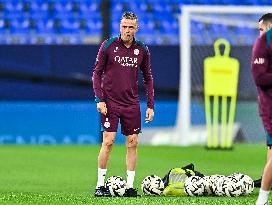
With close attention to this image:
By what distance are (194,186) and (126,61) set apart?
1.33 metres

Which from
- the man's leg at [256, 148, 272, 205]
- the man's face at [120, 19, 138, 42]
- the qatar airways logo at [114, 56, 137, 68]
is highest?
the man's face at [120, 19, 138, 42]

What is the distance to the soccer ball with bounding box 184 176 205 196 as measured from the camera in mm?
8883

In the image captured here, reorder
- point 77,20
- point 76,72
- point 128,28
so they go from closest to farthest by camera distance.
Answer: point 128,28 < point 76,72 < point 77,20

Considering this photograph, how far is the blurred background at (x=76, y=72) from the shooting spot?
63.1ft

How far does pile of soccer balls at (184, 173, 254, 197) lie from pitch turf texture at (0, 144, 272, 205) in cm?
10

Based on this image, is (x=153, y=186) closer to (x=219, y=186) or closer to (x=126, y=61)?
(x=219, y=186)

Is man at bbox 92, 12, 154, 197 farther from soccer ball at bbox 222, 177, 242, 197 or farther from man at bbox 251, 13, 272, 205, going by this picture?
man at bbox 251, 13, 272, 205

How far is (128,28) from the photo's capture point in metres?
8.81

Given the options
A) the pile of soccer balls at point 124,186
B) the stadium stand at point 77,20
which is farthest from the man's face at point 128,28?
the stadium stand at point 77,20

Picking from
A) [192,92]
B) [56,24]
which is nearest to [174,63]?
[192,92]

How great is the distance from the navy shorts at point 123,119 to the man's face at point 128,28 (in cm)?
65

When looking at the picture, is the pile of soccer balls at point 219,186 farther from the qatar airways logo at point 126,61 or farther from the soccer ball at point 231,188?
the qatar airways logo at point 126,61

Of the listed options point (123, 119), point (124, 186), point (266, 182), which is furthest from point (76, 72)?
point (266, 182)

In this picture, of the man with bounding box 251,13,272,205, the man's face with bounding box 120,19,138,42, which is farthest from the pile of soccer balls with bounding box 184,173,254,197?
the man with bounding box 251,13,272,205
